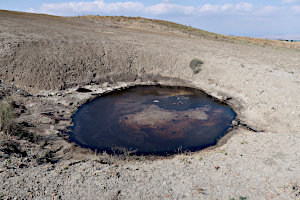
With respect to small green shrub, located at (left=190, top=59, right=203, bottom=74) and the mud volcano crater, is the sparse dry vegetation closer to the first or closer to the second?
small green shrub, located at (left=190, top=59, right=203, bottom=74)

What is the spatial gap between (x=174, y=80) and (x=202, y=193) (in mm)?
13297

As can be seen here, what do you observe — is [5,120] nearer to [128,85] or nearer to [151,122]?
[151,122]

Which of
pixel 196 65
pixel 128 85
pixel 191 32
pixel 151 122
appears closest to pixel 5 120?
pixel 151 122

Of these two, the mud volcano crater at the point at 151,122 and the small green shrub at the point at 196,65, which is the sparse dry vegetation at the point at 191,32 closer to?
the small green shrub at the point at 196,65

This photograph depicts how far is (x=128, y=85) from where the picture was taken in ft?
58.3

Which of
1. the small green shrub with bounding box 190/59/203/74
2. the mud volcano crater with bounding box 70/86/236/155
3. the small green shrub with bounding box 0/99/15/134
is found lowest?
the mud volcano crater with bounding box 70/86/236/155

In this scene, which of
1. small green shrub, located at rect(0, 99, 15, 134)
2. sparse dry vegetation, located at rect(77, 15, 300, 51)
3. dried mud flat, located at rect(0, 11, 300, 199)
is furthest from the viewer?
sparse dry vegetation, located at rect(77, 15, 300, 51)

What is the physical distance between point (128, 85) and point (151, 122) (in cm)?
679

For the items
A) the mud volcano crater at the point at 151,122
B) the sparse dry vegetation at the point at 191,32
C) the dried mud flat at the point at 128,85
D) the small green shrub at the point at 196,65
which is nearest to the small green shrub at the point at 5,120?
the dried mud flat at the point at 128,85

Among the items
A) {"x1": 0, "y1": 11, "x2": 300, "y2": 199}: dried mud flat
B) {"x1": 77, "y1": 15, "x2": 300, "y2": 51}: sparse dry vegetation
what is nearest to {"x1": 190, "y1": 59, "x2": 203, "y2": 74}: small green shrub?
{"x1": 0, "y1": 11, "x2": 300, "y2": 199}: dried mud flat

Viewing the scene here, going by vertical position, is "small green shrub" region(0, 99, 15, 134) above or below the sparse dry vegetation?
below

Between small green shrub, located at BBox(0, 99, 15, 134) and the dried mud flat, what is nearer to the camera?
the dried mud flat

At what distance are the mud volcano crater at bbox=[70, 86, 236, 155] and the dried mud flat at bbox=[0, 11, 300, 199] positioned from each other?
80 cm

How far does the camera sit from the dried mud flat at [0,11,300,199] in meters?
6.28
